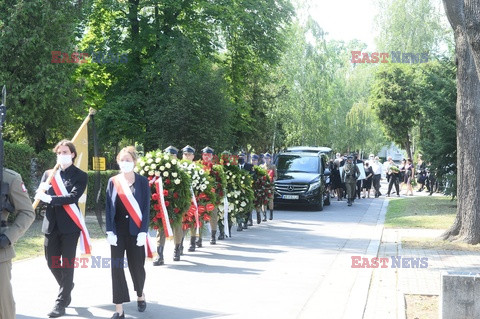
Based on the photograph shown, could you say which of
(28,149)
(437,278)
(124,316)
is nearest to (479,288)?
(437,278)

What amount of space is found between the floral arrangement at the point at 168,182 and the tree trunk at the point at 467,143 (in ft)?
19.7

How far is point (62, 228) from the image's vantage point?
27.8ft

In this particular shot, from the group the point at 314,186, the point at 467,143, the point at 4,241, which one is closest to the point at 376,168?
the point at 314,186

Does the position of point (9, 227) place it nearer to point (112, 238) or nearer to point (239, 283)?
point (112, 238)

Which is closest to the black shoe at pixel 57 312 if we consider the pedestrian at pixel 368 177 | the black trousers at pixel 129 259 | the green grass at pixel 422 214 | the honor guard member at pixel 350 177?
the black trousers at pixel 129 259

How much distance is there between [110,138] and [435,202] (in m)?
13.1

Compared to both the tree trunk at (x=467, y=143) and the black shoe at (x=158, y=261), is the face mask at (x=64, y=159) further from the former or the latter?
the tree trunk at (x=467, y=143)

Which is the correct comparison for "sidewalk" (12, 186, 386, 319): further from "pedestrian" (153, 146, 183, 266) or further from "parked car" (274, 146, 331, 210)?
"parked car" (274, 146, 331, 210)

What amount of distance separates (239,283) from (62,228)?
3.16 meters

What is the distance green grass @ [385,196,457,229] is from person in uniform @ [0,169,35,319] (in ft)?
46.9

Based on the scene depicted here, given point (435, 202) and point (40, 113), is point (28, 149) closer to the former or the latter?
point (40, 113)

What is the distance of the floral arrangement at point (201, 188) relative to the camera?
1389 centimetres

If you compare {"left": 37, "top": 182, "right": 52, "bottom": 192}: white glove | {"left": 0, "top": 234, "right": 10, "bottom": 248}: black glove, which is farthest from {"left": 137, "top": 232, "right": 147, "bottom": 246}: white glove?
{"left": 0, "top": 234, "right": 10, "bottom": 248}: black glove

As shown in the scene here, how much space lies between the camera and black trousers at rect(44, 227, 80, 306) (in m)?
8.40
